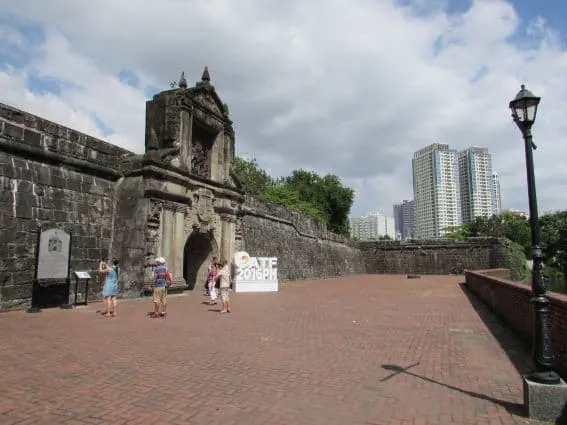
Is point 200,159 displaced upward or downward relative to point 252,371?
upward

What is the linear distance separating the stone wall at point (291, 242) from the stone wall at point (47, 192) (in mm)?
7457

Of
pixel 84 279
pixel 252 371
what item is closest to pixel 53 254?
pixel 84 279

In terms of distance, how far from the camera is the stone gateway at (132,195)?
1037cm

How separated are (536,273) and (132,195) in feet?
38.4

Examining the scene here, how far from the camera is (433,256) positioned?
133ft

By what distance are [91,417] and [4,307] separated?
7.36 meters

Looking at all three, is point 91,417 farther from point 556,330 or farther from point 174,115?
point 174,115

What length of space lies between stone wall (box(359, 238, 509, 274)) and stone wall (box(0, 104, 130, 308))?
32.0 metres

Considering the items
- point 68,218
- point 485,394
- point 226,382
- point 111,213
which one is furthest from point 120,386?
point 111,213

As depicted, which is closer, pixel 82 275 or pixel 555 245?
pixel 82 275

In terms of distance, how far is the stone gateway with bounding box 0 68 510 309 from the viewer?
10.4m

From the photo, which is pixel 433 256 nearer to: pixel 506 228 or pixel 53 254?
pixel 506 228

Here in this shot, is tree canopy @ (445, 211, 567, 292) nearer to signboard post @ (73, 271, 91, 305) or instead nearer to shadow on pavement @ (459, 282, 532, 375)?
shadow on pavement @ (459, 282, 532, 375)

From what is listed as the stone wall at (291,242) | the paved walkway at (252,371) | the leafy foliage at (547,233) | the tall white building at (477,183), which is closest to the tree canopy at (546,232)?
the leafy foliage at (547,233)
